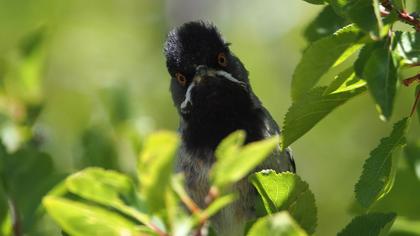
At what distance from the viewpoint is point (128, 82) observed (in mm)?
6512

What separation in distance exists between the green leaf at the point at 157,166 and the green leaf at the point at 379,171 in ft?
3.61

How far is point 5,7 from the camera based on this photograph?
32.8 ft

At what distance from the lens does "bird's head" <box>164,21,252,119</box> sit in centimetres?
495

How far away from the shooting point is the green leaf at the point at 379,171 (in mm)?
3299

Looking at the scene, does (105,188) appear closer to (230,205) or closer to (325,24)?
(325,24)

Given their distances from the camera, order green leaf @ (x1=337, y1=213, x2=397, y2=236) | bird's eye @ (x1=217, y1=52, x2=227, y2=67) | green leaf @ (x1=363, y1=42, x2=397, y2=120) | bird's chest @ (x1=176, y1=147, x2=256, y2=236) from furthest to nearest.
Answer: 1. bird's eye @ (x1=217, y1=52, x2=227, y2=67)
2. bird's chest @ (x1=176, y1=147, x2=256, y2=236)
3. green leaf @ (x1=337, y1=213, x2=397, y2=236)
4. green leaf @ (x1=363, y1=42, x2=397, y2=120)

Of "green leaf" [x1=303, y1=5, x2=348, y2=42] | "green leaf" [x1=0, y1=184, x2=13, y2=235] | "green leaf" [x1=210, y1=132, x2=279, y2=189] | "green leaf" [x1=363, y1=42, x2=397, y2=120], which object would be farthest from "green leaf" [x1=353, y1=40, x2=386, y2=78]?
"green leaf" [x1=0, y1=184, x2=13, y2=235]

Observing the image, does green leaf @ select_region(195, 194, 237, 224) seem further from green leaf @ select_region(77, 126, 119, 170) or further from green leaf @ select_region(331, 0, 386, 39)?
green leaf @ select_region(77, 126, 119, 170)

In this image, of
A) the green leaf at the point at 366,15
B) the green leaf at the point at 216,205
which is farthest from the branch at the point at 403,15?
the green leaf at the point at 216,205

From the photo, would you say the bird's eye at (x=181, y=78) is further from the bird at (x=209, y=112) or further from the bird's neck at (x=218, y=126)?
the bird's neck at (x=218, y=126)

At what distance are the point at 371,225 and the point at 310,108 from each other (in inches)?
19.4

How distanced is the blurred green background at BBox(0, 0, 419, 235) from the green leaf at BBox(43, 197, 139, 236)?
8.21 feet

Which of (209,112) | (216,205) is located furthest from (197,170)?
(216,205)

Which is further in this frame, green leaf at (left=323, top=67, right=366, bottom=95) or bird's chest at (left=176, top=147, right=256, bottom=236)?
bird's chest at (left=176, top=147, right=256, bottom=236)
